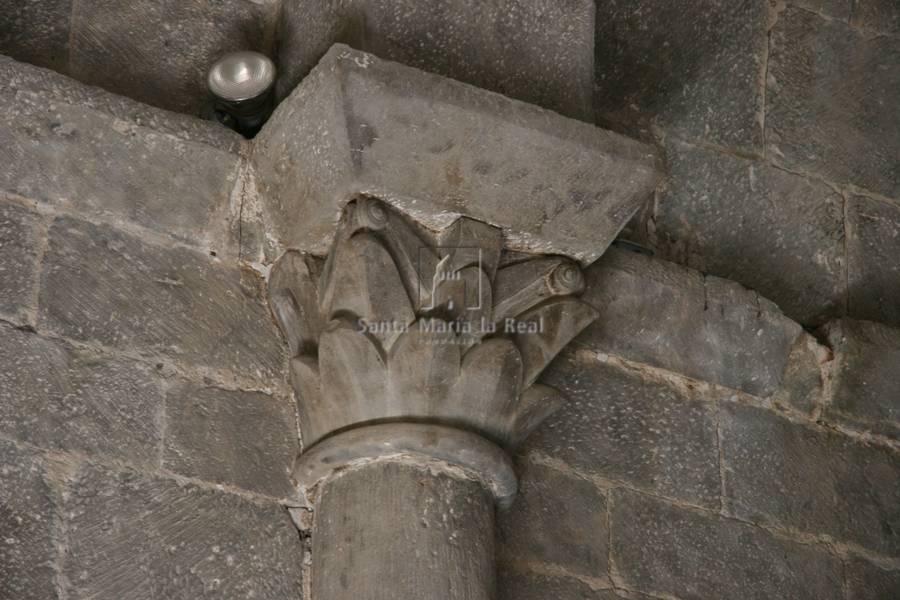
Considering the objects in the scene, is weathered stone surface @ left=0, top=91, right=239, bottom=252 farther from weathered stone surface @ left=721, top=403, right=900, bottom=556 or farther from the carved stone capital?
weathered stone surface @ left=721, top=403, right=900, bottom=556

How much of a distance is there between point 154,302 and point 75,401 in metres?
0.26

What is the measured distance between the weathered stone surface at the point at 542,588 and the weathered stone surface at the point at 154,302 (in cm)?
59

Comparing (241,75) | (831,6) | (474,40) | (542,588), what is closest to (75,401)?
(241,75)

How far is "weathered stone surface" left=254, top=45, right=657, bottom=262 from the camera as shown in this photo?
2773 millimetres

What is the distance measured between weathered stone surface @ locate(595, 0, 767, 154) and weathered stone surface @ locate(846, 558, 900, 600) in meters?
1.02

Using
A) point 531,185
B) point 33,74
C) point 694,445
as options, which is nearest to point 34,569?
point 33,74

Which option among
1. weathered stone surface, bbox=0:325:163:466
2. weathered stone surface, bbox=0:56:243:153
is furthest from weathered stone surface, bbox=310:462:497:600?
weathered stone surface, bbox=0:56:243:153

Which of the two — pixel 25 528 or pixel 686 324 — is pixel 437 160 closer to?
pixel 686 324

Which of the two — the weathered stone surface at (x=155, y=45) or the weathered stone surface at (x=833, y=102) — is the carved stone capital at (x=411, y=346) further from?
the weathered stone surface at (x=833, y=102)

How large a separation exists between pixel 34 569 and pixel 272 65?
3.51 feet

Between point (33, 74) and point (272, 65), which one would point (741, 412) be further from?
point (33, 74)

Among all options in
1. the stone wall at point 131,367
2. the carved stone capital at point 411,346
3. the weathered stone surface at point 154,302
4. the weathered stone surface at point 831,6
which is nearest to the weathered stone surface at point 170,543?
the stone wall at point 131,367

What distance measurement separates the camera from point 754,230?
360 cm

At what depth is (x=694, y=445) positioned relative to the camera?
10.7 ft
